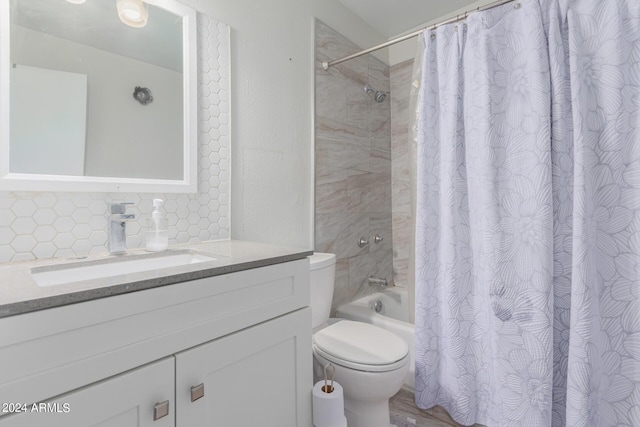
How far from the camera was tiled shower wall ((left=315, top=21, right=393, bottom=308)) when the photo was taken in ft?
6.47

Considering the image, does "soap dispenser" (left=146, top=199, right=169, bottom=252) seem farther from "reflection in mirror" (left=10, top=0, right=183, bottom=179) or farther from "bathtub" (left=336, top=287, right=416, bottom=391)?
"bathtub" (left=336, top=287, right=416, bottom=391)

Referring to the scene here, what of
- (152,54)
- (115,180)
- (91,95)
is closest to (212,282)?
(115,180)

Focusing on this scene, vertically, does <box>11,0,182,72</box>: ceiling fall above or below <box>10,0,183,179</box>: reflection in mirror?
above

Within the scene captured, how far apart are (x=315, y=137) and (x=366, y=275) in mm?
1045

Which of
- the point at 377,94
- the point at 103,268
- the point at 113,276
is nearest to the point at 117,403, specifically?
the point at 113,276

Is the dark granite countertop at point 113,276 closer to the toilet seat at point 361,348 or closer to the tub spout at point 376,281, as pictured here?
the toilet seat at point 361,348

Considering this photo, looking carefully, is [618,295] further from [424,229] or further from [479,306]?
[424,229]

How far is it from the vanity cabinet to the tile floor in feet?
2.29

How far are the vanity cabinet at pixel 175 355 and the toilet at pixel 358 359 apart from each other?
0.82 feet

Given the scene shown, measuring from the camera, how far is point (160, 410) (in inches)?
27.1

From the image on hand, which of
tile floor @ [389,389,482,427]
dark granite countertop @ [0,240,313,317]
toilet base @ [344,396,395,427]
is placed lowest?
tile floor @ [389,389,482,427]

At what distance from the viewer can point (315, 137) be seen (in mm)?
1909

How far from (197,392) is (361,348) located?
76cm

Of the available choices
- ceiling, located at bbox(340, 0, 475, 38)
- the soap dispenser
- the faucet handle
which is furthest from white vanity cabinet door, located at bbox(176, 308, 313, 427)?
ceiling, located at bbox(340, 0, 475, 38)
